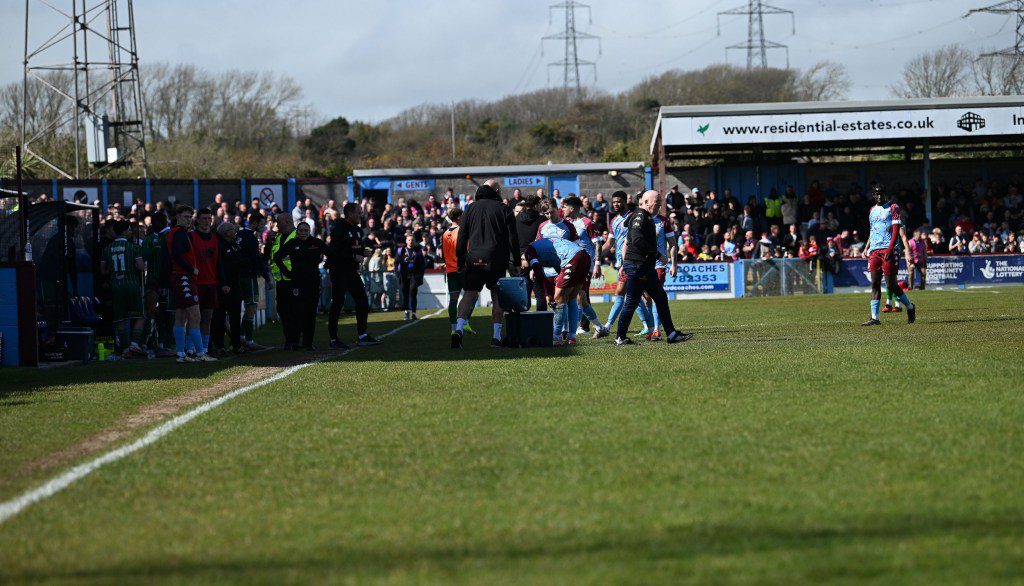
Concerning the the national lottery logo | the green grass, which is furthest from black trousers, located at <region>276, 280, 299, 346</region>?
the the national lottery logo

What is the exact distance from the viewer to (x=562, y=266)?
14.0 metres

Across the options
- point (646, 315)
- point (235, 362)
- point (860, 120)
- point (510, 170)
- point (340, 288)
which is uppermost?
point (860, 120)

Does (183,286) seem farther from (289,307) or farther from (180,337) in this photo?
(289,307)

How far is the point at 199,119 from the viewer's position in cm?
8319

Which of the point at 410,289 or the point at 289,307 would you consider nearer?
the point at 289,307

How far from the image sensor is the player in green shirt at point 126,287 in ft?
51.0

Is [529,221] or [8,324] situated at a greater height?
[529,221]

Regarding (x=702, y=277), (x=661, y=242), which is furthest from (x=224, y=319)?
(x=702, y=277)

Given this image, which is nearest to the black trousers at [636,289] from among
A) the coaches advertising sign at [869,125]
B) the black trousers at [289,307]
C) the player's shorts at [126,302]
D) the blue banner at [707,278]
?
the black trousers at [289,307]

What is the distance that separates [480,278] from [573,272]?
1.14 meters

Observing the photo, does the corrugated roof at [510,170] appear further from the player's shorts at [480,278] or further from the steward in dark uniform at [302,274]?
the player's shorts at [480,278]

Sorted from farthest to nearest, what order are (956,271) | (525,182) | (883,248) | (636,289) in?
(525,182) → (956,271) → (883,248) → (636,289)

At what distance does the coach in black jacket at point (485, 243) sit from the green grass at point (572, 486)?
3789 mm

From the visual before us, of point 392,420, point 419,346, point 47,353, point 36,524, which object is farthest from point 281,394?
point 47,353
